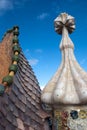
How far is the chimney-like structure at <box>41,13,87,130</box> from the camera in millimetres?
10312

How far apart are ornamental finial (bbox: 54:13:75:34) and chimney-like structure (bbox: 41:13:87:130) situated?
1.77m

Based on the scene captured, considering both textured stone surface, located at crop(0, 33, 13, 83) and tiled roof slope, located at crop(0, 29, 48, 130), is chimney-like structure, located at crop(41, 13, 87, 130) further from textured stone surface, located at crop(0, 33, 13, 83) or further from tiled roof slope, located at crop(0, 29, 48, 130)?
textured stone surface, located at crop(0, 33, 13, 83)

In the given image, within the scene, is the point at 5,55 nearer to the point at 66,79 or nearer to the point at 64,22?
the point at 66,79

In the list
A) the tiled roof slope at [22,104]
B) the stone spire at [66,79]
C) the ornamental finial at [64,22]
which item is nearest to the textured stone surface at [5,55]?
the tiled roof slope at [22,104]

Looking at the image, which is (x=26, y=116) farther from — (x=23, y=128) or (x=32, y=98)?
(x=32, y=98)

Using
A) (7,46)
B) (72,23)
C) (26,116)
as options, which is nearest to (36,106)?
(26,116)

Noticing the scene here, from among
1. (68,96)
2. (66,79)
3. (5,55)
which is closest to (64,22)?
(66,79)

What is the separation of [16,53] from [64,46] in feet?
7.50

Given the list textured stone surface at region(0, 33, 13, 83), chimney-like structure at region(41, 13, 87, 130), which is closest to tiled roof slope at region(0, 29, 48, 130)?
textured stone surface at region(0, 33, 13, 83)

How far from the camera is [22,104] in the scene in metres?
9.48

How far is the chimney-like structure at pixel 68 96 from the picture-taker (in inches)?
406

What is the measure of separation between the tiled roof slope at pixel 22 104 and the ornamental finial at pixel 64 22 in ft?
6.76

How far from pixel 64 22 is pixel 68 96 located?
12.2 ft

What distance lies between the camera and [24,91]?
10297 millimetres
